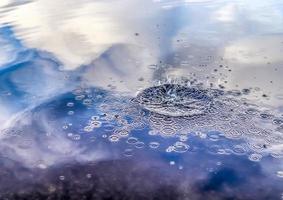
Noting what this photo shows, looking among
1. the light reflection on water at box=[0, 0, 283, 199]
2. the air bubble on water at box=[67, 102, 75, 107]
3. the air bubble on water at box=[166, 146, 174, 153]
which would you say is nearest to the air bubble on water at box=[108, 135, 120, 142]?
the light reflection on water at box=[0, 0, 283, 199]

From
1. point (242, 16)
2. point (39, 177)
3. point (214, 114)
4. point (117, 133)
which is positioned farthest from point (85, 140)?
point (242, 16)

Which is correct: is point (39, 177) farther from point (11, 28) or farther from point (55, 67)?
point (11, 28)

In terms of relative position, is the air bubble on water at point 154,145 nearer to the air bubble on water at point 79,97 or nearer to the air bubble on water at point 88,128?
the air bubble on water at point 88,128

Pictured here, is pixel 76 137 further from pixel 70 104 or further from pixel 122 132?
pixel 70 104

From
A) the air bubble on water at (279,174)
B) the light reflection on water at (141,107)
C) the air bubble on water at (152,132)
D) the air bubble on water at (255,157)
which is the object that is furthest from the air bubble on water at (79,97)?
the air bubble on water at (279,174)

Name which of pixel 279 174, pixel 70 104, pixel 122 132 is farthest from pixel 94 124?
pixel 279 174

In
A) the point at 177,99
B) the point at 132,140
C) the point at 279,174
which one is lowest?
the point at 279,174
